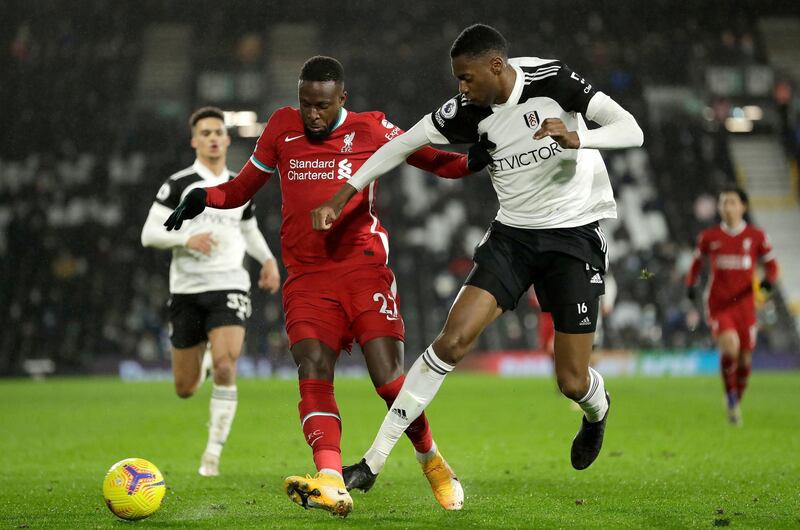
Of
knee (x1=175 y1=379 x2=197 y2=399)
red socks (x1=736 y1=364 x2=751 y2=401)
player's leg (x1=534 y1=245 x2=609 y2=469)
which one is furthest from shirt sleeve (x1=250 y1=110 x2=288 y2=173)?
red socks (x1=736 y1=364 x2=751 y2=401)

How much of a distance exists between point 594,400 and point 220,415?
3.04 metres

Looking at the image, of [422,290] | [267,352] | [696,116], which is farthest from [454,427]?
[696,116]

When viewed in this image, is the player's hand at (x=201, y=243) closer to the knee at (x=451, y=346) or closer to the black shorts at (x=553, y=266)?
the black shorts at (x=553, y=266)

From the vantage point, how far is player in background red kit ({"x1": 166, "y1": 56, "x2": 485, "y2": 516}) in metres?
5.80

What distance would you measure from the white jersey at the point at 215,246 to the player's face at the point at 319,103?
2665 mm

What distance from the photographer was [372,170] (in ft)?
18.7

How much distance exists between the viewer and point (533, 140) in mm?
5812

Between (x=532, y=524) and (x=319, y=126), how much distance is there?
2.35 metres

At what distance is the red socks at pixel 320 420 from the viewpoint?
550 centimetres

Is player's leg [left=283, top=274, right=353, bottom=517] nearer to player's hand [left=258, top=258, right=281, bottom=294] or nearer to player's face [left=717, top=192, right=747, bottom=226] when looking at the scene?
player's hand [left=258, top=258, right=281, bottom=294]

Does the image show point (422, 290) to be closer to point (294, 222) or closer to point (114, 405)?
point (114, 405)

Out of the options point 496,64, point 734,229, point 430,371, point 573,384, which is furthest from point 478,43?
point 734,229

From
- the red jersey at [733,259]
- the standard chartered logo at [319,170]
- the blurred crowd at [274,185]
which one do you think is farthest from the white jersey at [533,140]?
the blurred crowd at [274,185]

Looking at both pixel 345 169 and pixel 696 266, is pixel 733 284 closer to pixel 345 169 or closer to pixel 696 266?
pixel 696 266
